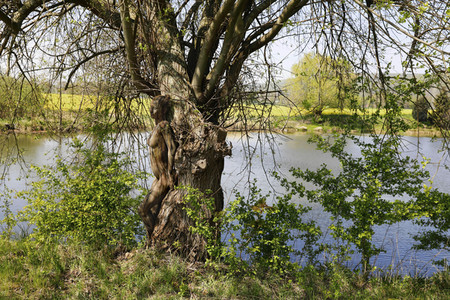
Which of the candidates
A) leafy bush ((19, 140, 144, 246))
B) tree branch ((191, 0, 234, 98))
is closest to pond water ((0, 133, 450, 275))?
leafy bush ((19, 140, 144, 246))

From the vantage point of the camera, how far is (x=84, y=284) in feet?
12.5

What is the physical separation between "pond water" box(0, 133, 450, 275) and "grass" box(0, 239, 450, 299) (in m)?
0.58

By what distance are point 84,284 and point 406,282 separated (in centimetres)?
358

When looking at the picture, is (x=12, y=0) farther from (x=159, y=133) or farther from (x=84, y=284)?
(x=84, y=284)

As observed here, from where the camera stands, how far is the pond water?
4879 millimetres

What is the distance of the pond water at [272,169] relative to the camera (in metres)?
4.88

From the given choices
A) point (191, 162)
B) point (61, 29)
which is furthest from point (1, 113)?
point (191, 162)

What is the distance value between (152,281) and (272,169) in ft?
21.3

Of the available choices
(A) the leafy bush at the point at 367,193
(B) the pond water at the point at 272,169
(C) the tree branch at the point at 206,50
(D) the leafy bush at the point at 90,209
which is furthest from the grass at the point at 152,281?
(C) the tree branch at the point at 206,50

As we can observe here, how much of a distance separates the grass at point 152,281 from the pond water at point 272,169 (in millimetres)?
579

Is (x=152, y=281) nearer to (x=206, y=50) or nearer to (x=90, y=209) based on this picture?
(x=90, y=209)

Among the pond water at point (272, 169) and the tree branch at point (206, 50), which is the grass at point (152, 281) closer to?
the pond water at point (272, 169)

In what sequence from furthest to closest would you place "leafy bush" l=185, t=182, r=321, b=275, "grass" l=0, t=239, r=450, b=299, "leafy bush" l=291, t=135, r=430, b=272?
"leafy bush" l=291, t=135, r=430, b=272
"leafy bush" l=185, t=182, r=321, b=275
"grass" l=0, t=239, r=450, b=299

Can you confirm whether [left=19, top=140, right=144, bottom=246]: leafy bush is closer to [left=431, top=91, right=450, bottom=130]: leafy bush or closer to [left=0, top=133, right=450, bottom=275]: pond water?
[left=0, top=133, right=450, bottom=275]: pond water
